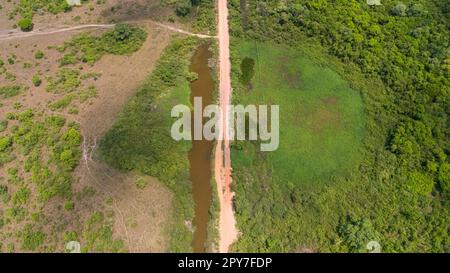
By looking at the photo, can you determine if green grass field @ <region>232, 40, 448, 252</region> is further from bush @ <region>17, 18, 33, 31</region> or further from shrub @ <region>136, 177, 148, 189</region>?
bush @ <region>17, 18, 33, 31</region>

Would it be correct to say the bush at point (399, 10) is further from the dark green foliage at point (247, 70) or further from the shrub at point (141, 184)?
the shrub at point (141, 184)

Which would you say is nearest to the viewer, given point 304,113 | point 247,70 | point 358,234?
point 358,234

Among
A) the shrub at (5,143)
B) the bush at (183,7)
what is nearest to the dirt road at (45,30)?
the bush at (183,7)

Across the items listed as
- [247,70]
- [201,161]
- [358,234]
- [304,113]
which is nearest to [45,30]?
[247,70]

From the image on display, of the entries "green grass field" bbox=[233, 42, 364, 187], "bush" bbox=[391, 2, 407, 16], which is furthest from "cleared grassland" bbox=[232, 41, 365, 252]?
"bush" bbox=[391, 2, 407, 16]

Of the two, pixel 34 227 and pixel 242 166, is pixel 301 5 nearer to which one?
pixel 242 166

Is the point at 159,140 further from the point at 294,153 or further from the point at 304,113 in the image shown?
the point at 304,113
